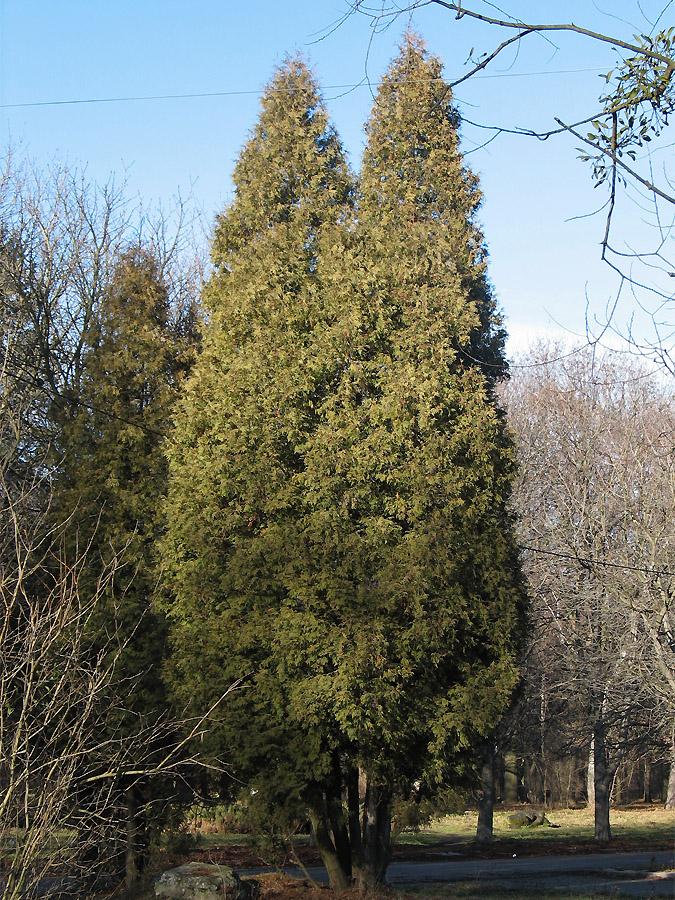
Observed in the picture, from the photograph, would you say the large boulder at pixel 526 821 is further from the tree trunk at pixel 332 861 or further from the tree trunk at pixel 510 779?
the tree trunk at pixel 332 861

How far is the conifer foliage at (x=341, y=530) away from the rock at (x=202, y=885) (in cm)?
103

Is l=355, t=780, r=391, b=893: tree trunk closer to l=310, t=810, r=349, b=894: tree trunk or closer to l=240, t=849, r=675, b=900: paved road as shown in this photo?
l=310, t=810, r=349, b=894: tree trunk

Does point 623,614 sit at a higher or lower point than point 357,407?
lower

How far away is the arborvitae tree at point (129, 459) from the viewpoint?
11.4 m

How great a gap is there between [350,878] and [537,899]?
263cm

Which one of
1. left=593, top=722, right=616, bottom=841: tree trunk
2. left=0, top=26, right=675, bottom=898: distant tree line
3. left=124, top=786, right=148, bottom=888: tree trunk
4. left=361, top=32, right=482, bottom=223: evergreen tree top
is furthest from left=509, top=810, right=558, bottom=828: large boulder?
left=361, top=32, right=482, bottom=223: evergreen tree top

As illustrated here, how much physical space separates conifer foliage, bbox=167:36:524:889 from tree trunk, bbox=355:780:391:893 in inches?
1.6

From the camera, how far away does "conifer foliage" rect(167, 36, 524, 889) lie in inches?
376

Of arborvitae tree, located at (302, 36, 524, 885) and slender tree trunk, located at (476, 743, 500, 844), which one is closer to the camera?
arborvitae tree, located at (302, 36, 524, 885)

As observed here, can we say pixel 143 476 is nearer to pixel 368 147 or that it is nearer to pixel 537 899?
pixel 368 147

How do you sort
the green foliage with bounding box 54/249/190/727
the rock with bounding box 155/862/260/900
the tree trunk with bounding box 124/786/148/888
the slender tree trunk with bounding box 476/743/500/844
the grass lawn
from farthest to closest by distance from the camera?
the grass lawn, the slender tree trunk with bounding box 476/743/500/844, the green foliage with bounding box 54/249/190/727, the tree trunk with bounding box 124/786/148/888, the rock with bounding box 155/862/260/900

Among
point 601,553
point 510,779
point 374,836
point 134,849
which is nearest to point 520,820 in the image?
point 510,779

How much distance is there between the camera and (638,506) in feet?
52.2

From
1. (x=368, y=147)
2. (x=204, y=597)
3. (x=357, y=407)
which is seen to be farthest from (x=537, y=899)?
(x=368, y=147)
